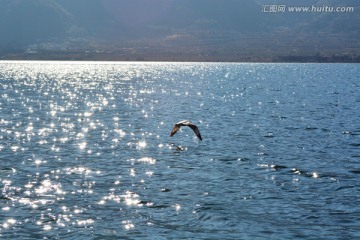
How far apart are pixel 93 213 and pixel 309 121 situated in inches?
2110

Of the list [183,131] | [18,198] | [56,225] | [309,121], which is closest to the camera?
[56,225]

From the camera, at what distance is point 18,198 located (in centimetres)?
3372

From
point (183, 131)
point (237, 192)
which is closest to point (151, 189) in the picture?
point (237, 192)

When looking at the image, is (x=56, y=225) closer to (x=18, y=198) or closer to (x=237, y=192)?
(x=18, y=198)

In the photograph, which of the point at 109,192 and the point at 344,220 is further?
the point at 109,192

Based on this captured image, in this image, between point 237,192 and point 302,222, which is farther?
point 237,192

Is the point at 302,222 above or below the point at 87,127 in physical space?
below

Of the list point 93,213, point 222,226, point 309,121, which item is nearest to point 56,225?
point 93,213

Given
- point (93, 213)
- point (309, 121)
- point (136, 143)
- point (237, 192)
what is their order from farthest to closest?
point (309, 121) < point (136, 143) < point (237, 192) < point (93, 213)

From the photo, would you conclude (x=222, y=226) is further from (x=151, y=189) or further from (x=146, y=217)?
(x=151, y=189)

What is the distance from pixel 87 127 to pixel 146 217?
42970mm

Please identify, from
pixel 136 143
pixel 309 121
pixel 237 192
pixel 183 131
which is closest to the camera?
pixel 237 192

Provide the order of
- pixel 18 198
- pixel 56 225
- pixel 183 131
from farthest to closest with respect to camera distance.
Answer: pixel 183 131 → pixel 18 198 → pixel 56 225

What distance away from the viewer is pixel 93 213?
30.9 m
